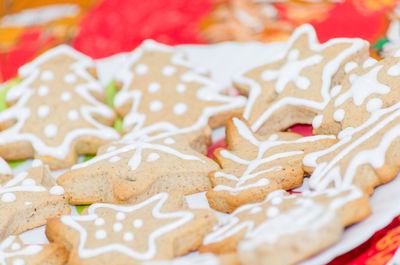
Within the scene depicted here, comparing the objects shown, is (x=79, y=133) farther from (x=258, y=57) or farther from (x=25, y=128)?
(x=258, y=57)

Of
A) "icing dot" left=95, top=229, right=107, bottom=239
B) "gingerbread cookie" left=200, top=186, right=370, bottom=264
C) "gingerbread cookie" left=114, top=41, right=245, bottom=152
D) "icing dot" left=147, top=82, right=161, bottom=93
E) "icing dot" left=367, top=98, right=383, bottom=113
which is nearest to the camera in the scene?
"gingerbread cookie" left=200, top=186, right=370, bottom=264

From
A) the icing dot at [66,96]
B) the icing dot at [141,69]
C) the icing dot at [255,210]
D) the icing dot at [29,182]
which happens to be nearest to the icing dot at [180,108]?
the icing dot at [141,69]

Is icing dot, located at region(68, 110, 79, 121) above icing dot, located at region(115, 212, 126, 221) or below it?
above

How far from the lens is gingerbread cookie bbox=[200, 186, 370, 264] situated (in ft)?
3.52

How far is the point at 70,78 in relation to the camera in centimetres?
194

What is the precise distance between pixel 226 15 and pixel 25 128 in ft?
3.57

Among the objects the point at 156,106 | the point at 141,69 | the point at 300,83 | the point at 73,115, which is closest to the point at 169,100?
the point at 156,106

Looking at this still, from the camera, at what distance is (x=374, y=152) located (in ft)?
4.20

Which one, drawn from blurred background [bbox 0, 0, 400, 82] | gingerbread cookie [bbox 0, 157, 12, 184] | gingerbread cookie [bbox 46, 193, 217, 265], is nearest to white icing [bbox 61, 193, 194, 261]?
gingerbread cookie [bbox 46, 193, 217, 265]

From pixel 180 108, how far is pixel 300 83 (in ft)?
1.21

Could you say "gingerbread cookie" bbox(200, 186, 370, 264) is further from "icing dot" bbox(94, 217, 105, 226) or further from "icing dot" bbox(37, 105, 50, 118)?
"icing dot" bbox(37, 105, 50, 118)

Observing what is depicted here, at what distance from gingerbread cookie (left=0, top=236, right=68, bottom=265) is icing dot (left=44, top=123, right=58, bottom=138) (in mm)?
474

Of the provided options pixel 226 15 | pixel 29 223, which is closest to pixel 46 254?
pixel 29 223

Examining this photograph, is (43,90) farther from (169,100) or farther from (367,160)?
(367,160)
